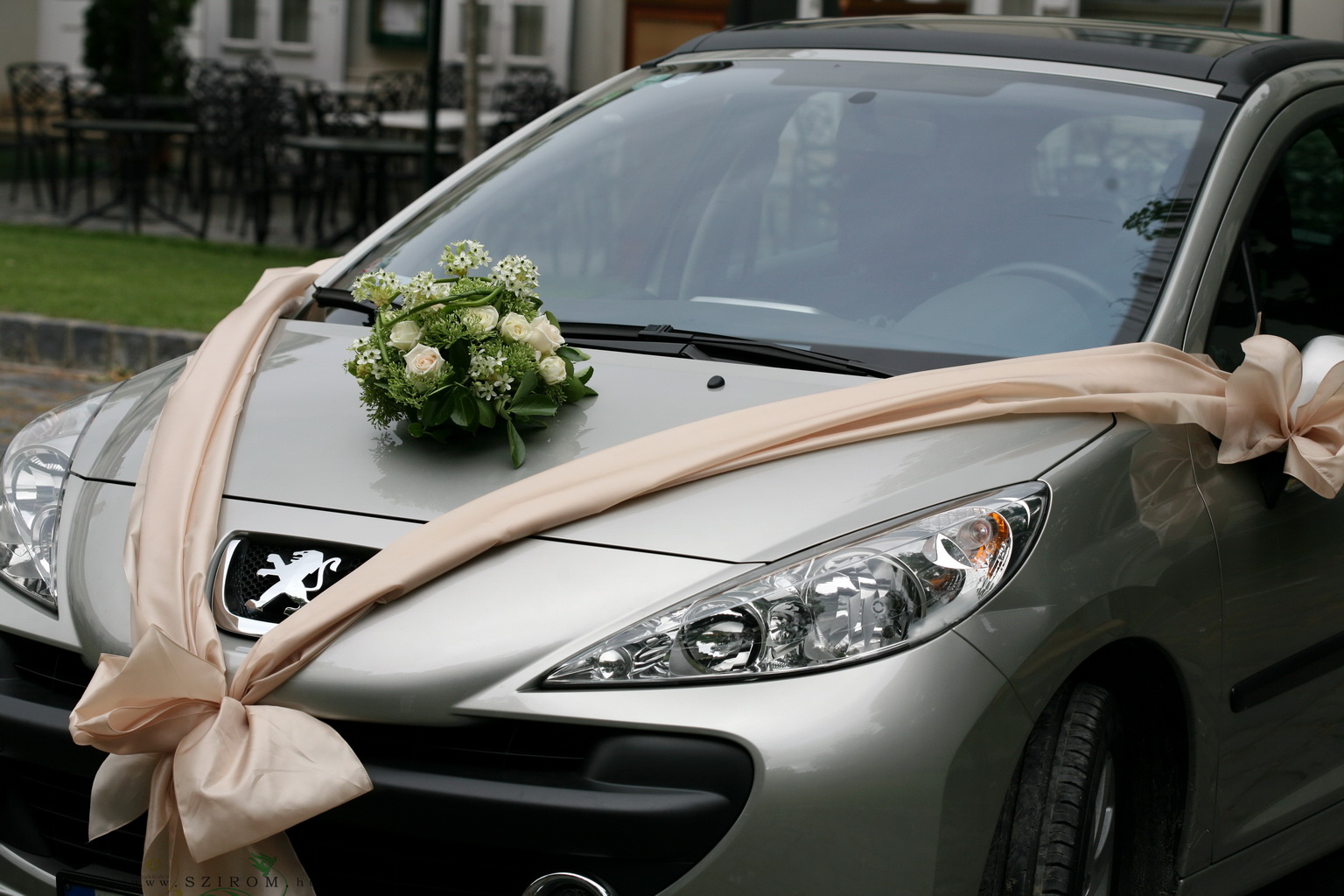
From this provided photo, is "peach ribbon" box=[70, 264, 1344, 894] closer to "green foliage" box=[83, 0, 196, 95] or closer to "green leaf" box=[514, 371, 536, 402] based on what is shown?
"green leaf" box=[514, 371, 536, 402]

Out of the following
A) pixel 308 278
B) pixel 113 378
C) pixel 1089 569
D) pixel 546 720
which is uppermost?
pixel 308 278

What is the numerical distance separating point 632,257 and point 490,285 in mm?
648

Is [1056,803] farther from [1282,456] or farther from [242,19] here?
[242,19]

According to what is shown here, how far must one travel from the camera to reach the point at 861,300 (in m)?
2.83

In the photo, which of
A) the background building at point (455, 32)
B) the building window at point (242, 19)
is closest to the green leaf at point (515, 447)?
the background building at point (455, 32)

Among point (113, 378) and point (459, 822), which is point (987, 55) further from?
point (113, 378)

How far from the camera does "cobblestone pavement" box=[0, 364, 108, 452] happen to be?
625cm

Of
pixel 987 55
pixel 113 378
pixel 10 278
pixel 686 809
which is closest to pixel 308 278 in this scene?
pixel 987 55

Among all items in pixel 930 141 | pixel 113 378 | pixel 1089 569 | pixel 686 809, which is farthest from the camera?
pixel 113 378

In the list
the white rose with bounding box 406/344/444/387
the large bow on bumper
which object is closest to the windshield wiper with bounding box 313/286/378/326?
the white rose with bounding box 406/344/444/387

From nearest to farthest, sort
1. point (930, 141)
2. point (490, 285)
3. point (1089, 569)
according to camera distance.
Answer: point (1089, 569), point (490, 285), point (930, 141)

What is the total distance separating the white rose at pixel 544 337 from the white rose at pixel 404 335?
7.1 inches

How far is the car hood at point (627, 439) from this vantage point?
212 cm

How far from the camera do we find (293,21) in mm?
18234
